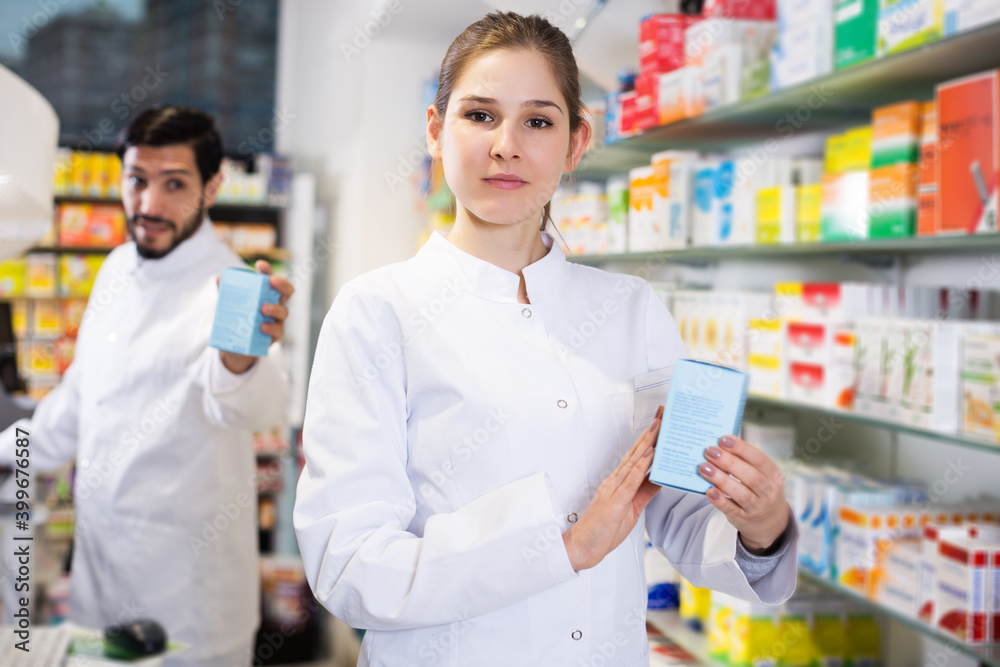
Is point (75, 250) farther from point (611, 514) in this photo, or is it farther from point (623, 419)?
point (611, 514)

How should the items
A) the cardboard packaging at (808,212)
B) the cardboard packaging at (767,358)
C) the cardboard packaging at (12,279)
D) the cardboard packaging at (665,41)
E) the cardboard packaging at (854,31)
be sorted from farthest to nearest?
the cardboard packaging at (12,279), the cardboard packaging at (665,41), the cardboard packaging at (767,358), the cardboard packaging at (808,212), the cardboard packaging at (854,31)

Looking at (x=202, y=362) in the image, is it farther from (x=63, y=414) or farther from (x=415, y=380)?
(x=415, y=380)

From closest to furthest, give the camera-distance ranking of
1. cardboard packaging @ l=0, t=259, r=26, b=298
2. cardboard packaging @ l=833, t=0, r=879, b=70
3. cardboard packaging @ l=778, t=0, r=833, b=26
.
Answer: cardboard packaging @ l=833, t=0, r=879, b=70
cardboard packaging @ l=778, t=0, r=833, b=26
cardboard packaging @ l=0, t=259, r=26, b=298

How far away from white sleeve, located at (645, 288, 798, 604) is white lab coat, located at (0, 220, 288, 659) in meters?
1.19

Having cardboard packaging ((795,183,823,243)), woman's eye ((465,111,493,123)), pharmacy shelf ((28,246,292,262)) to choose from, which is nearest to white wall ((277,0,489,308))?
pharmacy shelf ((28,246,292,262))

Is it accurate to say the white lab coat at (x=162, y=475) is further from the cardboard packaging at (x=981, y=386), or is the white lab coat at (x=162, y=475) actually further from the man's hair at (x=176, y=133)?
the cardboard packaging at (x=981, y=386)

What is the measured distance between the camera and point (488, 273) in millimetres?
1217

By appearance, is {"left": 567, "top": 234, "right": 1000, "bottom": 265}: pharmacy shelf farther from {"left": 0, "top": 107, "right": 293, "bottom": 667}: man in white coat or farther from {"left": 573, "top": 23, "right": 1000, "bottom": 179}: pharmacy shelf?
{"left": 0, "top": 107, "right": 293, "bottom": 667}: man in white coat

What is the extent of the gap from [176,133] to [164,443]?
2.75 feet

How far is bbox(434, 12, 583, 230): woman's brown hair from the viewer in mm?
1169

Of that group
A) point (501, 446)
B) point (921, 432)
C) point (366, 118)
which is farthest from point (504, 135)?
point (366, 118)

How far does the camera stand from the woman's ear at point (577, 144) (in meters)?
1.26

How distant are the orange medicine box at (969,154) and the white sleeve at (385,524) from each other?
1169 mm

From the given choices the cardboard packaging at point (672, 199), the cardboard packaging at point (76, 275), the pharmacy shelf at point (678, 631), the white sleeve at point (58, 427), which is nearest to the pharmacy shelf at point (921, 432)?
the cardboard packaging at point (672, 199)
